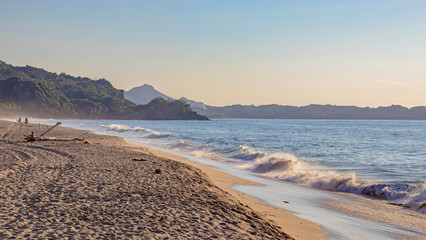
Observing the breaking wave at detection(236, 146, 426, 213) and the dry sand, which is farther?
the breaking wave at detection(236, 146, 426, 213)

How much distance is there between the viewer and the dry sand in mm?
5793

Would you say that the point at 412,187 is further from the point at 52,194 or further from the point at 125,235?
the point at 52,194

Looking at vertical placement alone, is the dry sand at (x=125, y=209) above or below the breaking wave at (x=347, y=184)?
above

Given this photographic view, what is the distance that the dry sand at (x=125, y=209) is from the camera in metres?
5.79

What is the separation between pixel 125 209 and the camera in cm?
708

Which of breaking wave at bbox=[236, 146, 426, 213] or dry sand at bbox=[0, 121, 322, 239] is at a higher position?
dry sand at bbox=[0, 121, 322, 239]

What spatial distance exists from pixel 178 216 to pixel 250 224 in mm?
1411

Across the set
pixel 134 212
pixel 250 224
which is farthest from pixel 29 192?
pixel 250 224

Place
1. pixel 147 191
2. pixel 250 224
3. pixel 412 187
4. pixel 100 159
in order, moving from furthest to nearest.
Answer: pixel 100 159 < pixel 412 187 < pixel 147 191 < pixel 250 224

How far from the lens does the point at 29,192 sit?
8180 millimetres

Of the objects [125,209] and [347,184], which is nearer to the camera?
[125,209]

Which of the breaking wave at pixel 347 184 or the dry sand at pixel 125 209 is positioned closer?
the dry sand at pixel 125 209

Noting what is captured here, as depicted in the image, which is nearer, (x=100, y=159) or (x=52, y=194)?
(x=52, y=194)

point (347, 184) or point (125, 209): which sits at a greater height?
point (125, 209)
